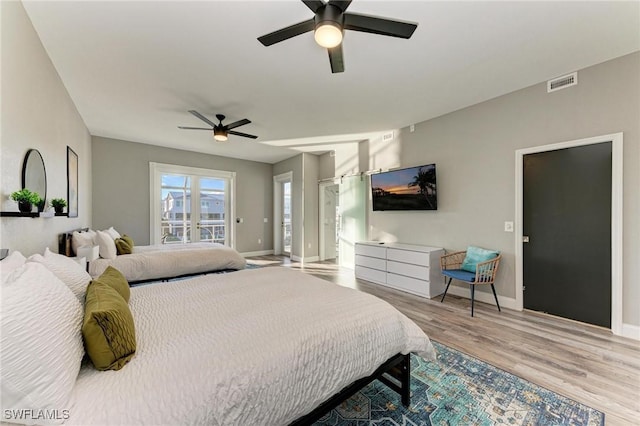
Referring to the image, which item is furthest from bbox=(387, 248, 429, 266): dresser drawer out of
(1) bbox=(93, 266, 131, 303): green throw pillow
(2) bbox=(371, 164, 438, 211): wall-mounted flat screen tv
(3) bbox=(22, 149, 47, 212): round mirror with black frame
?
(3) bbox=(22, 149, 47, 212): round mirror with black frame

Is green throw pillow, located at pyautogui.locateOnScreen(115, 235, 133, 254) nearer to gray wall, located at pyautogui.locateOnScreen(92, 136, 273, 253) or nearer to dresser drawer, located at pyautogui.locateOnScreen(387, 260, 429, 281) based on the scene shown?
gray wall, located at pyautogui.locateOnScreen(92, 136, 273, 253)

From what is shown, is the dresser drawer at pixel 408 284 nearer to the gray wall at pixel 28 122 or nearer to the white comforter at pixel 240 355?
the white comforter at pixel 240 355

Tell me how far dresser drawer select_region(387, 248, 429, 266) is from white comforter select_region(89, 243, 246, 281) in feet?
8.05

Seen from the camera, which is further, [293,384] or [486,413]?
[486,413]

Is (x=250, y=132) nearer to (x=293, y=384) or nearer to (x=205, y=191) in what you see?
(x=205, y=191)

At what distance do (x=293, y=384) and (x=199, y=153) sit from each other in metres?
6.24

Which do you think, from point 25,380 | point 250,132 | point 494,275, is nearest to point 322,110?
point 250,132

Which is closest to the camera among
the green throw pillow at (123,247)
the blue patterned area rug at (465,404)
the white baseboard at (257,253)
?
the blue patterned area rug at (465,404)

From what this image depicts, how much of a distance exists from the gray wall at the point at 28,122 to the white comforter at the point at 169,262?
656 millimetres

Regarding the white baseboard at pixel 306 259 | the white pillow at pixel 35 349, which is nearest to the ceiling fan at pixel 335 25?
the white pillow at pixel 35 349

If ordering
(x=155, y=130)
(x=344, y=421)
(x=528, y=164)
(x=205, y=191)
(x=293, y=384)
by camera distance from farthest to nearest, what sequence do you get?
1. (x=205, y=191)
2. (x=155, y=130)
3. (x=528, y=164)
4. (x=344, y=421)
5. (x=293, y=384)

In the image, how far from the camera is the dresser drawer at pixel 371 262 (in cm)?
423

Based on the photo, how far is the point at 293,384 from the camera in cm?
112

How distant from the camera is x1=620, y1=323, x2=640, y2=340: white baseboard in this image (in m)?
2.43
